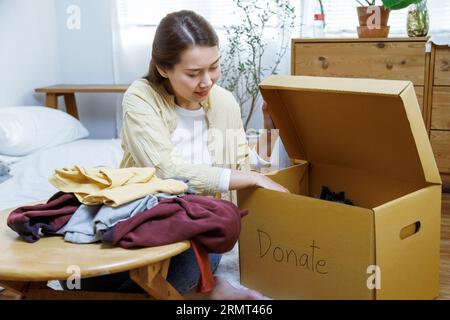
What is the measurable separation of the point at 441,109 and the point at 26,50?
1964 mm

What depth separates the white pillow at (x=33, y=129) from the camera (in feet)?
7.82

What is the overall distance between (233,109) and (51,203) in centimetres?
68

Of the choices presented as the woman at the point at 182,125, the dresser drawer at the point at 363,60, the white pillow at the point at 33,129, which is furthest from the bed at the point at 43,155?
the dresser drawer at the point at 363,60

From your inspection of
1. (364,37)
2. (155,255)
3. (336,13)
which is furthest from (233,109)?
(336,13)

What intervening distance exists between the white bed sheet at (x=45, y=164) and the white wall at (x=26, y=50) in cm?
44

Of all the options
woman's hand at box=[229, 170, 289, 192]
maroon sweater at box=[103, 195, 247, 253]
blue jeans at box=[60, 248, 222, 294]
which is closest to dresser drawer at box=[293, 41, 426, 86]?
woman's hand at box=[229, 170, 289, 192]

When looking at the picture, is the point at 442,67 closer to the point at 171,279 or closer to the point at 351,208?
the point at 351,208

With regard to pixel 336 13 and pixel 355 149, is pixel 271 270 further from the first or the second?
pixel 336 13

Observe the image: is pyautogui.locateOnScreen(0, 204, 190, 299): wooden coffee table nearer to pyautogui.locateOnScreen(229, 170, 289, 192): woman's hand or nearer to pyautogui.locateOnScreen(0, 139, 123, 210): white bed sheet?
pyautogui.locateOnScreen(229, 170, 289, 192): woman's hand

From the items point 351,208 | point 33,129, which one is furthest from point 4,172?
point 351,208

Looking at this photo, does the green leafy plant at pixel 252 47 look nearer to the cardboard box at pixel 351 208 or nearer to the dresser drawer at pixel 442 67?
the dresser drawer at pixel 442 67

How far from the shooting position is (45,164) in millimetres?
2307

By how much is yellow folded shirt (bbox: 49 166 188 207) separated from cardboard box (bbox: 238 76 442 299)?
0.28 m

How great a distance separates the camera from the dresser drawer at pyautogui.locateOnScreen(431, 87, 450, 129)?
244 centimetres
